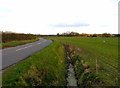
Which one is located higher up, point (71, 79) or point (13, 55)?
point (13, 55)

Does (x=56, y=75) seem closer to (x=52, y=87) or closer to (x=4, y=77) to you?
(x=52, y=87)

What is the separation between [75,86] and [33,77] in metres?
3.12

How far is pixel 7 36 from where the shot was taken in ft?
226

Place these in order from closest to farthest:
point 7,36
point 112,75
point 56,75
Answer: point 112,75 < point 56,75 < point 7,36

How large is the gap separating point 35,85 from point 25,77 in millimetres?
950

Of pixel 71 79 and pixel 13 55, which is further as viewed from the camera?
pixel 13 55

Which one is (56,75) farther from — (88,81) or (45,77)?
(88,81)

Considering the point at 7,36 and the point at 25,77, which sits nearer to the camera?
the point at 25,77

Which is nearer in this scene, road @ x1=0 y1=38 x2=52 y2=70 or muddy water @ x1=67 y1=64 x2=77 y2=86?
muddy water @ x1=67 y1=64 x2=77 y2=86

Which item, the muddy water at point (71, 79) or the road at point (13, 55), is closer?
the muddy water at point (71, 79)

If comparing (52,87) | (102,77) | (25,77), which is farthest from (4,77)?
(102,77)

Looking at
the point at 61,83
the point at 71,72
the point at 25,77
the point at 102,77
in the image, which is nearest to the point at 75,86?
the point at 61,83

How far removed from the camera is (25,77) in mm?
17109

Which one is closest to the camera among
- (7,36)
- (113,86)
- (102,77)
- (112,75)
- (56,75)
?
(113,86)
